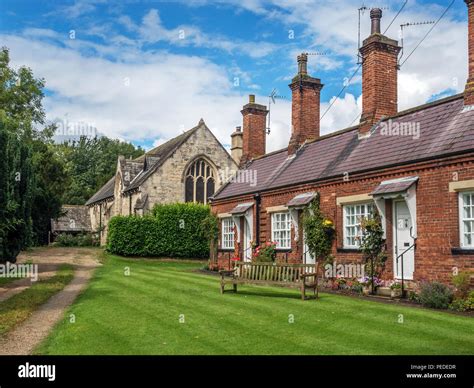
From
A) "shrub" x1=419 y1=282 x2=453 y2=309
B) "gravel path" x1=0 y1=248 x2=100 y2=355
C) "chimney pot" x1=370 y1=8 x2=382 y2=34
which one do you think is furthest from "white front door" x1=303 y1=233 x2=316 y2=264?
"chimney pot" x1=370 y1=8 x2=382 y2=34

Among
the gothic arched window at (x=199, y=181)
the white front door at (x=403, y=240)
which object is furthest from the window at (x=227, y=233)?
the gothic arched window at (x=199, y=181)

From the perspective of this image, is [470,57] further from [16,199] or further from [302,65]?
[16,199]

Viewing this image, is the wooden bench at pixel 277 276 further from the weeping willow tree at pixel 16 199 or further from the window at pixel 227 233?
the window at pixel 227 233

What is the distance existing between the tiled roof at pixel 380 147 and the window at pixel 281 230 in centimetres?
128

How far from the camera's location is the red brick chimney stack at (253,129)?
1168 inches

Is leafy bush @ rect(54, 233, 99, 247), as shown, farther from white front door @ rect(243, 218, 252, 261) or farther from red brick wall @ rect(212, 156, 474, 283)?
red brick wall @ rect(212, 156, 474, 283)

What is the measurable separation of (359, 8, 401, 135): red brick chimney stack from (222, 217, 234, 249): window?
9.21 m

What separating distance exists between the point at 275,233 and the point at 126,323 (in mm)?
11998

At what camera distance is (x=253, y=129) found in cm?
2988

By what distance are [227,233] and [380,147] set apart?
11.1 meters

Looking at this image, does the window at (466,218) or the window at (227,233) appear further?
the window at (227,233)

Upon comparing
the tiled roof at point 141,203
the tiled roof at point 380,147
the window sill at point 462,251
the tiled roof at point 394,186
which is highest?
the tiled roof at point 380,147

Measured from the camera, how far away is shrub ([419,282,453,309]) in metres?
12.5

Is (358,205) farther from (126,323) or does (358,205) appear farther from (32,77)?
(32,77)
